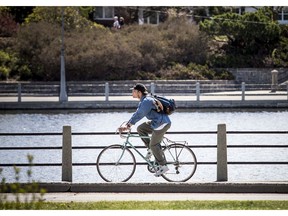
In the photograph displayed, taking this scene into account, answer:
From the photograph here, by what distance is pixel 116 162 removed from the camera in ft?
51.2

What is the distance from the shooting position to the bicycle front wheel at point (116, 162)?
1517cm

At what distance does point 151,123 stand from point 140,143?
1866cm

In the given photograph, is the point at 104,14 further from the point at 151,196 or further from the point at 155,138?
the point at 151,196

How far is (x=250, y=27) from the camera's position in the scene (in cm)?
5659

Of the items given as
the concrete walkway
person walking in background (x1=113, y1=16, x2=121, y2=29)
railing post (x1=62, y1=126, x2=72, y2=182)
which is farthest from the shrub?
the concrete walkway

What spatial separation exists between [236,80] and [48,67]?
1106 cm

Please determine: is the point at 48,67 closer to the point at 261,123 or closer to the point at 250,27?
the point at 250,27

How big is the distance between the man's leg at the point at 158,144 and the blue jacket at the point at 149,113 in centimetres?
10

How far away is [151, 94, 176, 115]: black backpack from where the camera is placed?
1450cm

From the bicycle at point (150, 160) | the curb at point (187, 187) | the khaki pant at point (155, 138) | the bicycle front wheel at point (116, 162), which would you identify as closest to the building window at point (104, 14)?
the bicycle front wheel at point (116, 162)

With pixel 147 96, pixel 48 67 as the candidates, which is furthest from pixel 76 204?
pixel 48 67

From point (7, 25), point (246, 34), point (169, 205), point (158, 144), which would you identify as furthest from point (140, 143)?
point (7, 25)

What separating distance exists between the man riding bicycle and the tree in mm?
41019

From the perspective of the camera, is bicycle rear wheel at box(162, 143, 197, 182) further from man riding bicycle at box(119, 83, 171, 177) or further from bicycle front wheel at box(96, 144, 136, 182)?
bicycle front wheel at box(96, 144, 136, 182)
